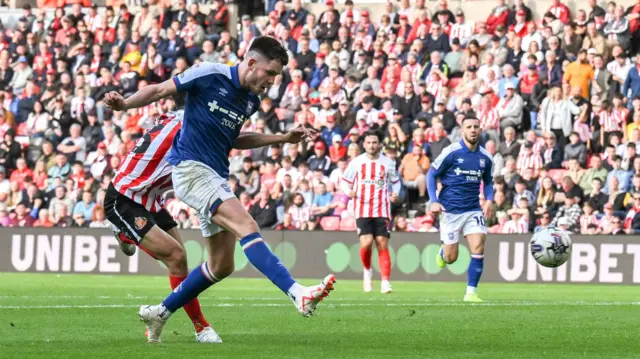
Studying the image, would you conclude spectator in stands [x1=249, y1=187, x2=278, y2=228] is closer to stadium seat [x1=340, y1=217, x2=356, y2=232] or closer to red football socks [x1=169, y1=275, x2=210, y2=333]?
stadium seat [x1=340, y1=217, x2=356, y2=232]

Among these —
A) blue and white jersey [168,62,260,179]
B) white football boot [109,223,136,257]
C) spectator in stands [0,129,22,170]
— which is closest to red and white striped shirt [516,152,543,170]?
spectator in stands [0,129,22,170]

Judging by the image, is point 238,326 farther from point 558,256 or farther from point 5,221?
point 5,221

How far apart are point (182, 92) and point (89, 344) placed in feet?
6.44

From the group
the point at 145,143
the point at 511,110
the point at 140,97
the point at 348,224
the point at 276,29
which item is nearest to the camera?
the point at 140,97

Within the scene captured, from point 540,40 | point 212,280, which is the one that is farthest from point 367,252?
point 212,280

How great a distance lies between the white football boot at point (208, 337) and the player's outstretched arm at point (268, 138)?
145cm

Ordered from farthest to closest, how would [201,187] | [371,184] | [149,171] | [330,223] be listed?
1. [330,223]
2. [371,184]
3. [149,171]
4. [201,187]

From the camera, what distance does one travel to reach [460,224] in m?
17.1

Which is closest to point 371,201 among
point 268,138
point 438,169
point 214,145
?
point 438,169

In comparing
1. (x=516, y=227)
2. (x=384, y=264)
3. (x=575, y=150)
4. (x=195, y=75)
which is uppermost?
(x=195, y=75)

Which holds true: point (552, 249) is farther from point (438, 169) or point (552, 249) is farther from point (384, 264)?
point (384, 264)

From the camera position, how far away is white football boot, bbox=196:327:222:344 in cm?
971

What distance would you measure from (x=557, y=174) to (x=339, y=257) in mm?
4464

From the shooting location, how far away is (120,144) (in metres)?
29.5
